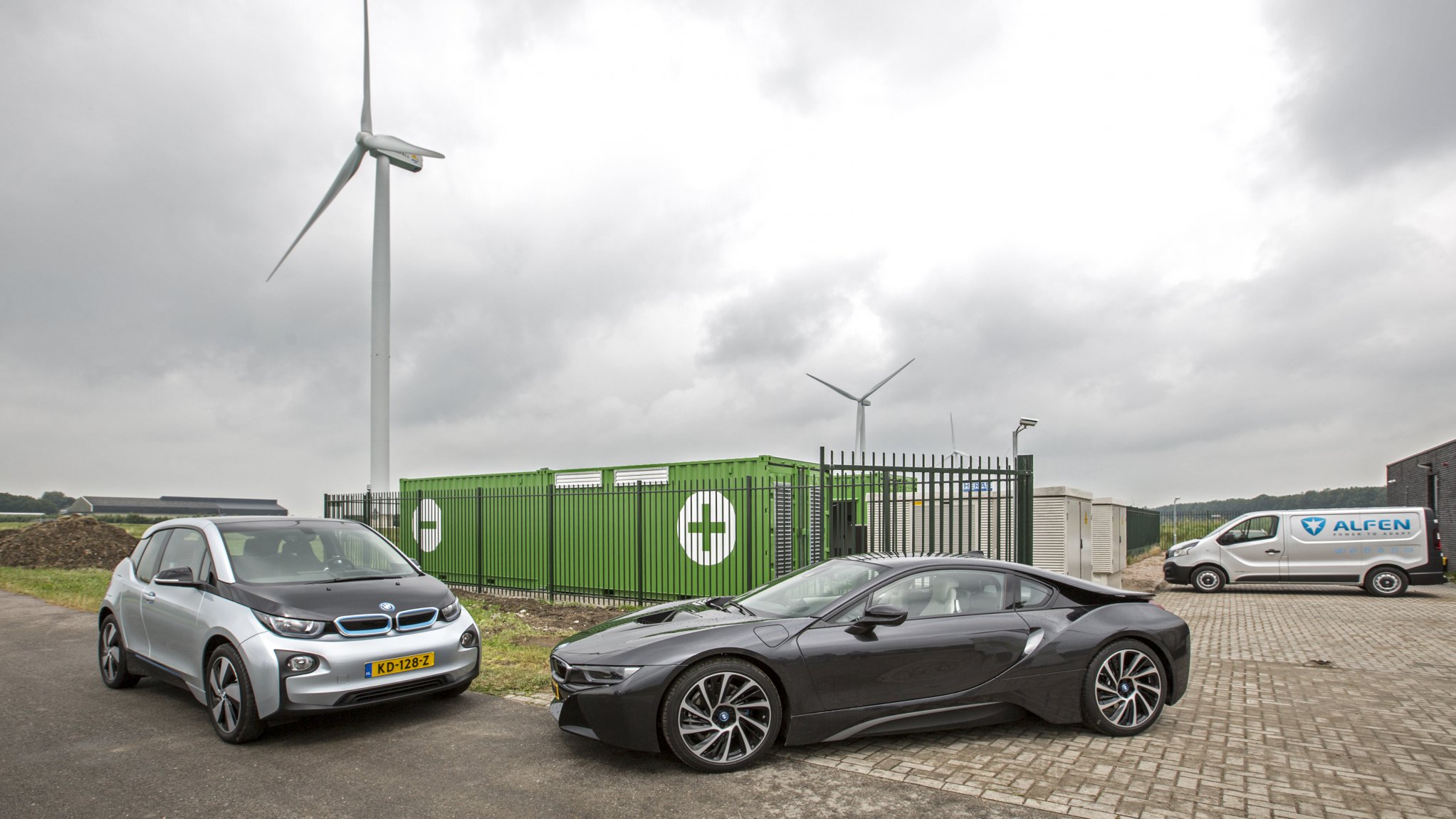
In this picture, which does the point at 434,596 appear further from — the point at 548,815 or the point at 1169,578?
the point at 1169,578

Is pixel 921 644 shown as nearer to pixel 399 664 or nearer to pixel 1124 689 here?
pixel 1124 689

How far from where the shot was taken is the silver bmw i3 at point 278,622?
17.3ft

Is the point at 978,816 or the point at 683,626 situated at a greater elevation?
the point at 683,626

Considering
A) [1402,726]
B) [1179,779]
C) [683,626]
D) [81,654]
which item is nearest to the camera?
[1179,779]

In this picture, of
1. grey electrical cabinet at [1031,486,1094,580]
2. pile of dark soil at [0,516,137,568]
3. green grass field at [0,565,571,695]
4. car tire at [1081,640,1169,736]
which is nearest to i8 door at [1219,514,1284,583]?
grey electrical cabinet at [1031,486,1094,580]

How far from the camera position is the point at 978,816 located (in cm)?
396

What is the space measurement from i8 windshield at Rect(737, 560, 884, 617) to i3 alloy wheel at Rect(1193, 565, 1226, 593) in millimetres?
14766

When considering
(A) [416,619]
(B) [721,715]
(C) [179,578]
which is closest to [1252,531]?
(B) [721,715]

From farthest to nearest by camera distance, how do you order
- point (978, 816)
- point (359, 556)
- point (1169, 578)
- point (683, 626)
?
point (1169, 578), point (359, 556), point (683, 626), point (978, 816)

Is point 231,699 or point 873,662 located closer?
point 873,662

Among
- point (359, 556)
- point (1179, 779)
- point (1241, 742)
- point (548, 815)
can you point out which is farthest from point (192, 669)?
point (1241, 742)

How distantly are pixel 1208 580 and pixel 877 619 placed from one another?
51.5 ft

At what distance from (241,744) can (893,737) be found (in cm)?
424

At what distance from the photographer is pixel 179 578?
6.07m
